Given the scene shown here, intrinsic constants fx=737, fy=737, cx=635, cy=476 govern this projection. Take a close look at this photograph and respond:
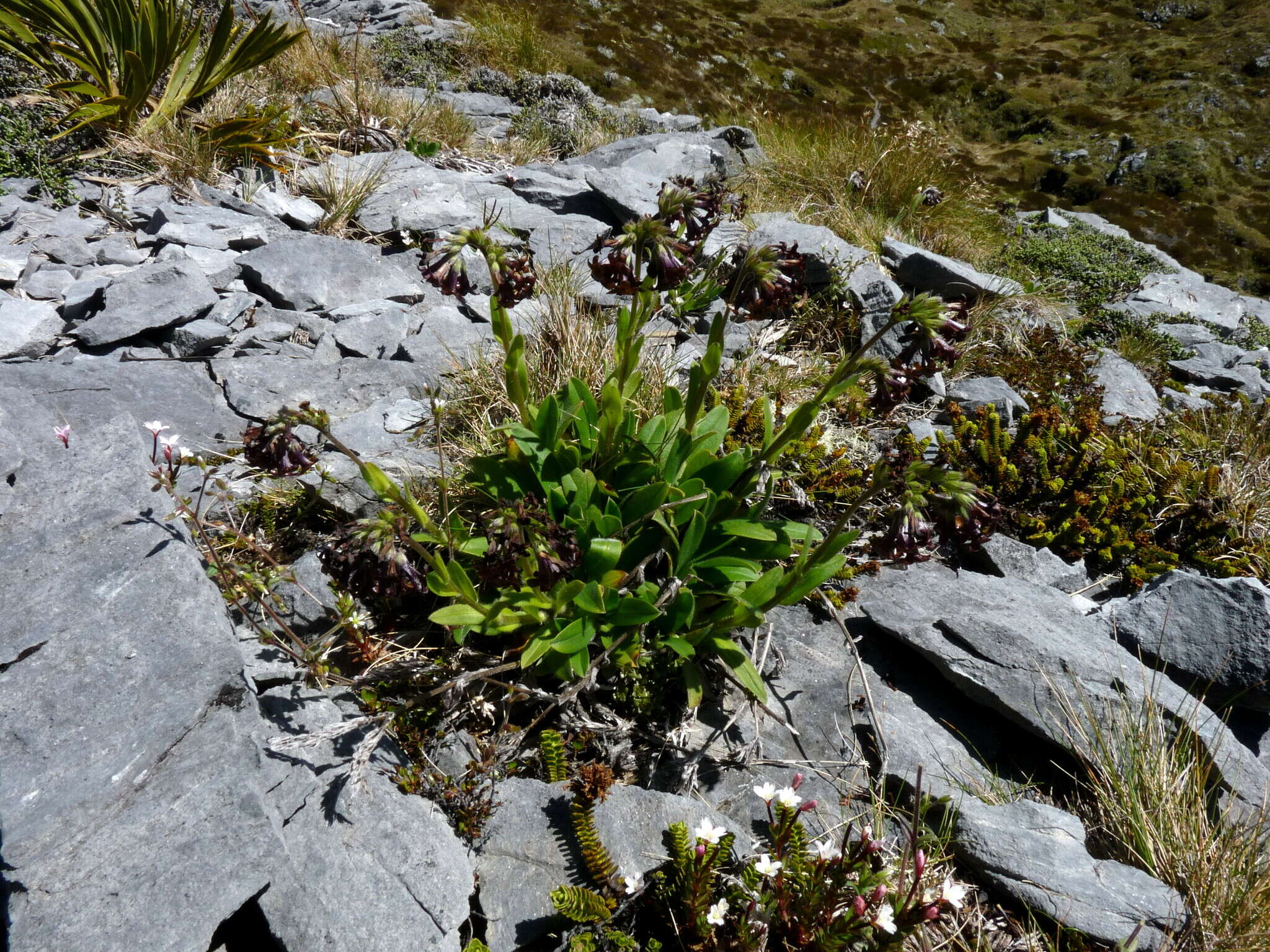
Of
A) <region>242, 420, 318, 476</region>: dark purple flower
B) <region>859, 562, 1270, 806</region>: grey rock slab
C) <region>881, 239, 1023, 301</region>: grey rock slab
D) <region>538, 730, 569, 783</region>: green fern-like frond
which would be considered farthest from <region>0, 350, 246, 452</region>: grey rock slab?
Result: <region>881, 239, 1023, 301</region>: grey rock slab

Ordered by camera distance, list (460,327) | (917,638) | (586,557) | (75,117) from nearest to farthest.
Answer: (586,557) < (917,638) < (460,327) < (75,117)

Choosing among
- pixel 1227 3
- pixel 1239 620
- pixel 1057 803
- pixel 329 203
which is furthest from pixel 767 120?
pixel 1227 3

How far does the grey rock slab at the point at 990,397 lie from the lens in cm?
527

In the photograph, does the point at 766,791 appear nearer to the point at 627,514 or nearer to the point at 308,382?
the point at 627,514

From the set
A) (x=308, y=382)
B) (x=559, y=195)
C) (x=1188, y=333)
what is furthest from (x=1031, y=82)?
(x=308, y=382)

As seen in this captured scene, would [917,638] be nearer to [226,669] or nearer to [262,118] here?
[226,669]

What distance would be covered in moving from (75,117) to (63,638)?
5.61 m

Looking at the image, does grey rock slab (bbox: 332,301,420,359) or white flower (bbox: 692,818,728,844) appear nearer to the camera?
white flower (bbox: 692,818,728,844)

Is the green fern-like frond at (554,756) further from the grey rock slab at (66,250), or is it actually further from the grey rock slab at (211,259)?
the grey rock slab at (66,250)

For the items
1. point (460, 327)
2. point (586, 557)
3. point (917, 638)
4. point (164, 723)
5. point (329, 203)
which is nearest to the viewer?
point (164, 723)

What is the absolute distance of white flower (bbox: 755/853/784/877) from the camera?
2.18 metres

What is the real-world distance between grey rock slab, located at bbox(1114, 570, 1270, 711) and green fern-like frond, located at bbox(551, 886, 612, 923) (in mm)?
2957

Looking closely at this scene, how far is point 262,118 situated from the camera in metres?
6.57

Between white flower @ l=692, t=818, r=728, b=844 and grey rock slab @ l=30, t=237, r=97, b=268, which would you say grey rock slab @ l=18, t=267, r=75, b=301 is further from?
white flower @ l=692, t=818, r=728, b=844
